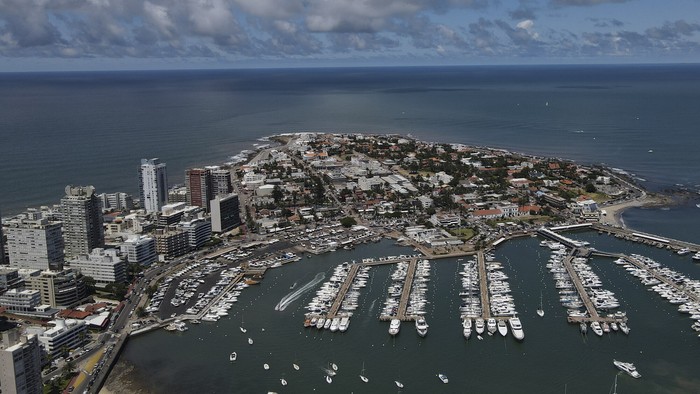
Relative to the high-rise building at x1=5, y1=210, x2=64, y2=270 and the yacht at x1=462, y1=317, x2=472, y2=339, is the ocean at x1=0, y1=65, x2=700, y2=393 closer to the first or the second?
the yacht at x1=462, y1=317, x2=472, y2=339

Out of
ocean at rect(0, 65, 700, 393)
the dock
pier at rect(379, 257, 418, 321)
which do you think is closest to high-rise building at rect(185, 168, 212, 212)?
ocean at rect(0, 65, 700, 393)

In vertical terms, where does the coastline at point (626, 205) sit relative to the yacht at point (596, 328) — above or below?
above

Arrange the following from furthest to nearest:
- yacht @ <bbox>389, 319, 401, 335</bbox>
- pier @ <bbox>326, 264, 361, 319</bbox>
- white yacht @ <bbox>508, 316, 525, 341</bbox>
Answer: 1. pier @ <bbox>326, 264, 361, 319</bbox>
2. yacht @ <bbox>389, 319, 401, 335</bbox>
3. white yacht @ <bbox>508, 316, 525, 341</bbox>

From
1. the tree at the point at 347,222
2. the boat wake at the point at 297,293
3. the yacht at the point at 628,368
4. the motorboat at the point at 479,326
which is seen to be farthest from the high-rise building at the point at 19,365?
the tree at the point at 347,222

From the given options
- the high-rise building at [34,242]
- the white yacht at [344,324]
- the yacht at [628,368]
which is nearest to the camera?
the yacht at [628,368]

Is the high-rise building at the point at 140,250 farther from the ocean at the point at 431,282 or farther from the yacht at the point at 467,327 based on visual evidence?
the yacht at the point at 467,327

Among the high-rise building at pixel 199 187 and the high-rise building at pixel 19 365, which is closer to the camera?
the high-rise building at pixel 19 365

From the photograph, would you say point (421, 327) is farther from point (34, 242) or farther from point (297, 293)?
point (34, 242)
